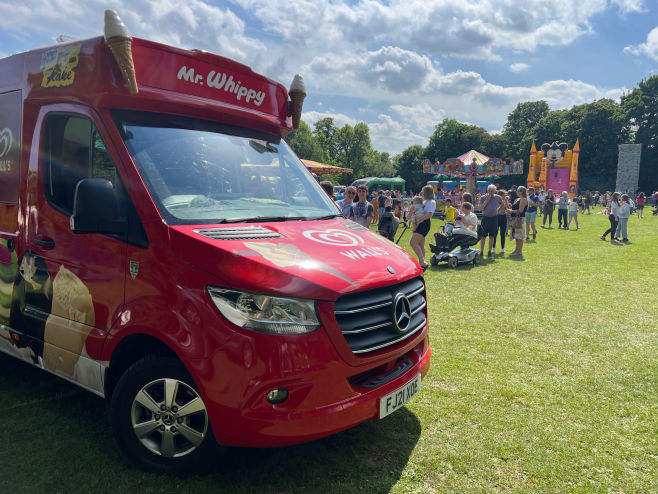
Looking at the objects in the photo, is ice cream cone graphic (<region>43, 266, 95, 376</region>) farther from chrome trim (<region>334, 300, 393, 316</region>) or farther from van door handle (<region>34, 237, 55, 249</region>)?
chrome trim (<region>334, 300, 393, 316</region>)

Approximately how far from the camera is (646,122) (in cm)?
6272

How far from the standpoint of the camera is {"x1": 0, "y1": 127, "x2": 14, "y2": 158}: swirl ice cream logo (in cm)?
384

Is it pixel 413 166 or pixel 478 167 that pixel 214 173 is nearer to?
pixel 478 167

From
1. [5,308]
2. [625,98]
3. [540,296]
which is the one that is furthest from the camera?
[625,98]

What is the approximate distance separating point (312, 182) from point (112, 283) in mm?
1948

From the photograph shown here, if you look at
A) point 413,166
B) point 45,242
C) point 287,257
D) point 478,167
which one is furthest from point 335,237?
point 413,166

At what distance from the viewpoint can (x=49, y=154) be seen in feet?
11.6

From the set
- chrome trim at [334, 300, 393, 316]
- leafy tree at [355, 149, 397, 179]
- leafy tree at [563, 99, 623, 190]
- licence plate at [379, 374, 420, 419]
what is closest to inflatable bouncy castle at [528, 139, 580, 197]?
leafy tree at [563, 99, 623, 190]

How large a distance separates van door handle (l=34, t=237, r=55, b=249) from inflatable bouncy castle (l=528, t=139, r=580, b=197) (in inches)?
2009

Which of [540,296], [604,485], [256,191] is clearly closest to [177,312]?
[256,191]

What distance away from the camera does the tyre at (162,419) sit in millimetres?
2703

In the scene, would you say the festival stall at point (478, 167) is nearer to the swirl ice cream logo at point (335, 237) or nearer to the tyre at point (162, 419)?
the swirl ice cream logo at point (335, 237)

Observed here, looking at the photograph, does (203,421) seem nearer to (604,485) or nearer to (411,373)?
(411,373)

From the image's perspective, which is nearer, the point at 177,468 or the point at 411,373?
the point at 177,468
